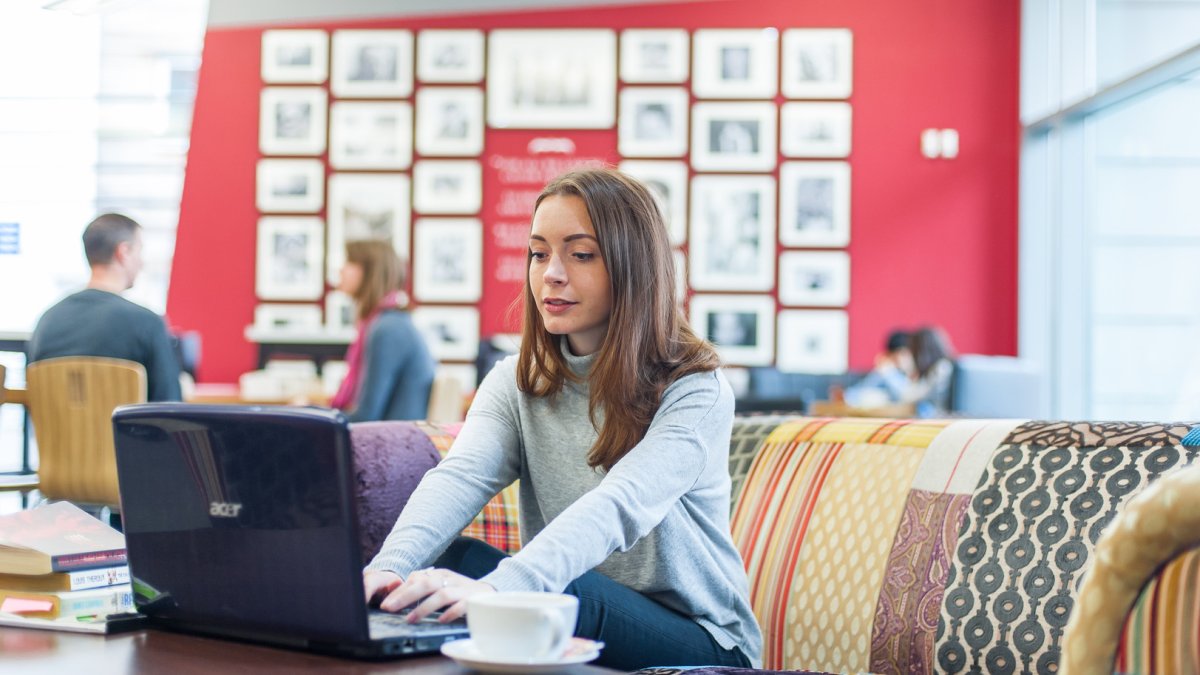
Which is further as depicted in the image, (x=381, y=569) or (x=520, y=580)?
(x=381, y=569)

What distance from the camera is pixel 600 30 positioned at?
7672 millimetres

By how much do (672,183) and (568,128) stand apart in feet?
2.38

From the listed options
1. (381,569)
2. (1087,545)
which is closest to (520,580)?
(381,569)

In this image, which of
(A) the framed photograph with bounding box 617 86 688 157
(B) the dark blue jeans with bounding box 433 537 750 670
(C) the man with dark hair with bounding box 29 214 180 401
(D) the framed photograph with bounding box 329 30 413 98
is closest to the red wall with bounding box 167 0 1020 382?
(A) the framed photograph with bounding box 617 86 688 157

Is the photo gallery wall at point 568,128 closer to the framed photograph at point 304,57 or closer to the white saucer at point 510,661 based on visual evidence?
the framed photograph at point 304,57

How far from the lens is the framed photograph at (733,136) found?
7633 millimetres

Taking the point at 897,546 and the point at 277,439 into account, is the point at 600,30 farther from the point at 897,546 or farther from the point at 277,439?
the point at 277,439

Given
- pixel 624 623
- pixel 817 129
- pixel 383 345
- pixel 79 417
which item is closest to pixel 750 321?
pixel 817 129

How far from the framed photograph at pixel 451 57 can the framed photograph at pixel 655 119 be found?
932 millimetres

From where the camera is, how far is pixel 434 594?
1286 millimetres

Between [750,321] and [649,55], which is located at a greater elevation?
[649,55]

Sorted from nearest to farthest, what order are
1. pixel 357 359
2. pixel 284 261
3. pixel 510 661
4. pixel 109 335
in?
pixel 510 661 → pixel 109 335 → pixel 357 359 → pixel 284 261

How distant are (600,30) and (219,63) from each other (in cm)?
238

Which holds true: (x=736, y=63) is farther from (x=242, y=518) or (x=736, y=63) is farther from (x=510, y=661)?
(x=510, y=661)
